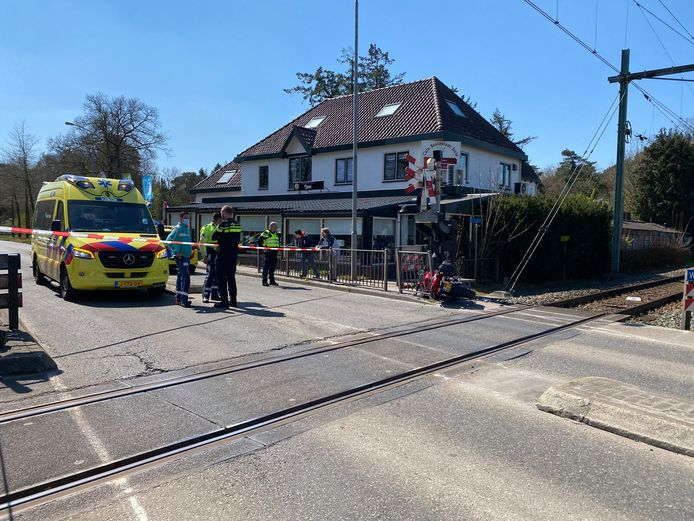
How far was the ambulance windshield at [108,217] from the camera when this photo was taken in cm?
1138

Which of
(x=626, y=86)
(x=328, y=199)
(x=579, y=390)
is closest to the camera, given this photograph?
(x=579, y=390)

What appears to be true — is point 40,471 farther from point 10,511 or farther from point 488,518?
point 488,518

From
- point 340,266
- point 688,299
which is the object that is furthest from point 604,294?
point 340,266

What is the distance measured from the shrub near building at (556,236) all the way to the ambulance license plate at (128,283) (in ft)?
35.1

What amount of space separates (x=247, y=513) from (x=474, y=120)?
2607 cm

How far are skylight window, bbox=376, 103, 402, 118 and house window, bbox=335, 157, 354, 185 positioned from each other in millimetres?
2906

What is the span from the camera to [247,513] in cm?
328

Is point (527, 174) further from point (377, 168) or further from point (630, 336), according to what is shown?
point (630, 336)

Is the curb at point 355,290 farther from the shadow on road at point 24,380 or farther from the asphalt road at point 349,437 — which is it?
the shadow on road at point 24,380

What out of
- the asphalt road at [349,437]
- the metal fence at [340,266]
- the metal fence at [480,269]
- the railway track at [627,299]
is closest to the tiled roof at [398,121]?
the metal fence at [480,269]

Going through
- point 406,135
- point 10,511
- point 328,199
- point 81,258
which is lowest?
point 10,511

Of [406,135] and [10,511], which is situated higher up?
[406,135]

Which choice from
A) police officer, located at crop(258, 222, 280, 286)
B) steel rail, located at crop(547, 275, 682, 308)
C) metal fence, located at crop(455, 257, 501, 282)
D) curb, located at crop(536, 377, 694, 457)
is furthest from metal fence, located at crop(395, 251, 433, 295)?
curb, located at crop(536, 377, 694, 457)

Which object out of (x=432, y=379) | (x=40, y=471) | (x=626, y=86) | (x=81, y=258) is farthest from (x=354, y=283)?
(x=626, y=86)
